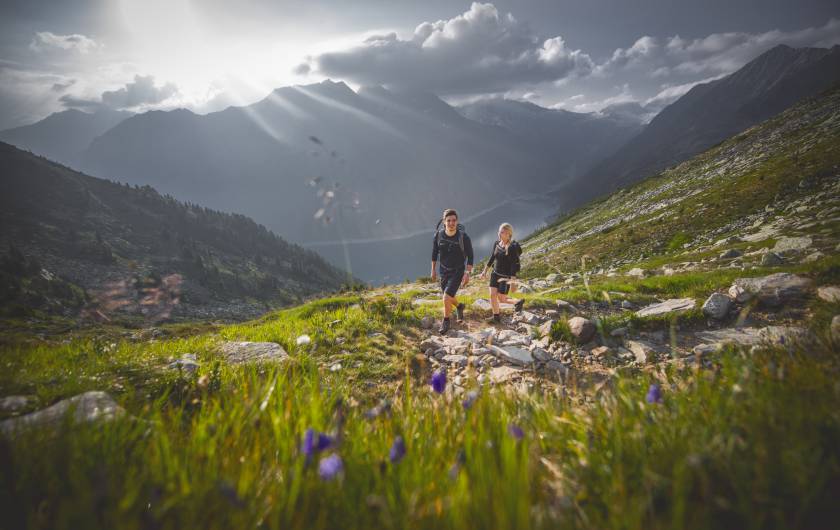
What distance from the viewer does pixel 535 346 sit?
22.0 feet

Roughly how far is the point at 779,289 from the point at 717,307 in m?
1.61

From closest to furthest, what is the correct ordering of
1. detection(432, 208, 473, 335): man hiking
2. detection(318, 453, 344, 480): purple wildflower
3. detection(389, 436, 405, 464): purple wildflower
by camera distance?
detection(318, 453, 344, 480): purple wildflower → detection(389, 436, 405, 464): purple wildflower → detection(432, 208, 473, 335): man hiking

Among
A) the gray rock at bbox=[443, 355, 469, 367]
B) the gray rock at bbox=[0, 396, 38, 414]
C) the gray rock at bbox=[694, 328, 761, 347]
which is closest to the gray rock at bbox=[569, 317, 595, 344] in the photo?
the gray rock at bbox=[694, 328, 761, 347]

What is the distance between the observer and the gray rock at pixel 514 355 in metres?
5.92

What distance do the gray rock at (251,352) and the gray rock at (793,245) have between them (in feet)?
63.0

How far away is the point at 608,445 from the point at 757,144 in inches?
3102

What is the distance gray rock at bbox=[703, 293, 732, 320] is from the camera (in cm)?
720

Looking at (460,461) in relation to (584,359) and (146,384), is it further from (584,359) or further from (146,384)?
(584,359)

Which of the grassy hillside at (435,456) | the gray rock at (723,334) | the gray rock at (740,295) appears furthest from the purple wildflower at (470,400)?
the gray rock at (740,295)

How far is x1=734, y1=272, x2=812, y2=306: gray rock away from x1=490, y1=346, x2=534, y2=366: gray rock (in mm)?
5343

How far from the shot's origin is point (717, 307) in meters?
7.26

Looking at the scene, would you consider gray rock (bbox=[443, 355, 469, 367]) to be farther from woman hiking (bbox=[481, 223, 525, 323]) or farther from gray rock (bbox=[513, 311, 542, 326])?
woman hiking (bbox=[481, 223, 525, 323])

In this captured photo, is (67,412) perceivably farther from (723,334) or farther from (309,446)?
(723,334)

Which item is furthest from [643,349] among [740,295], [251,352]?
[251,352]
